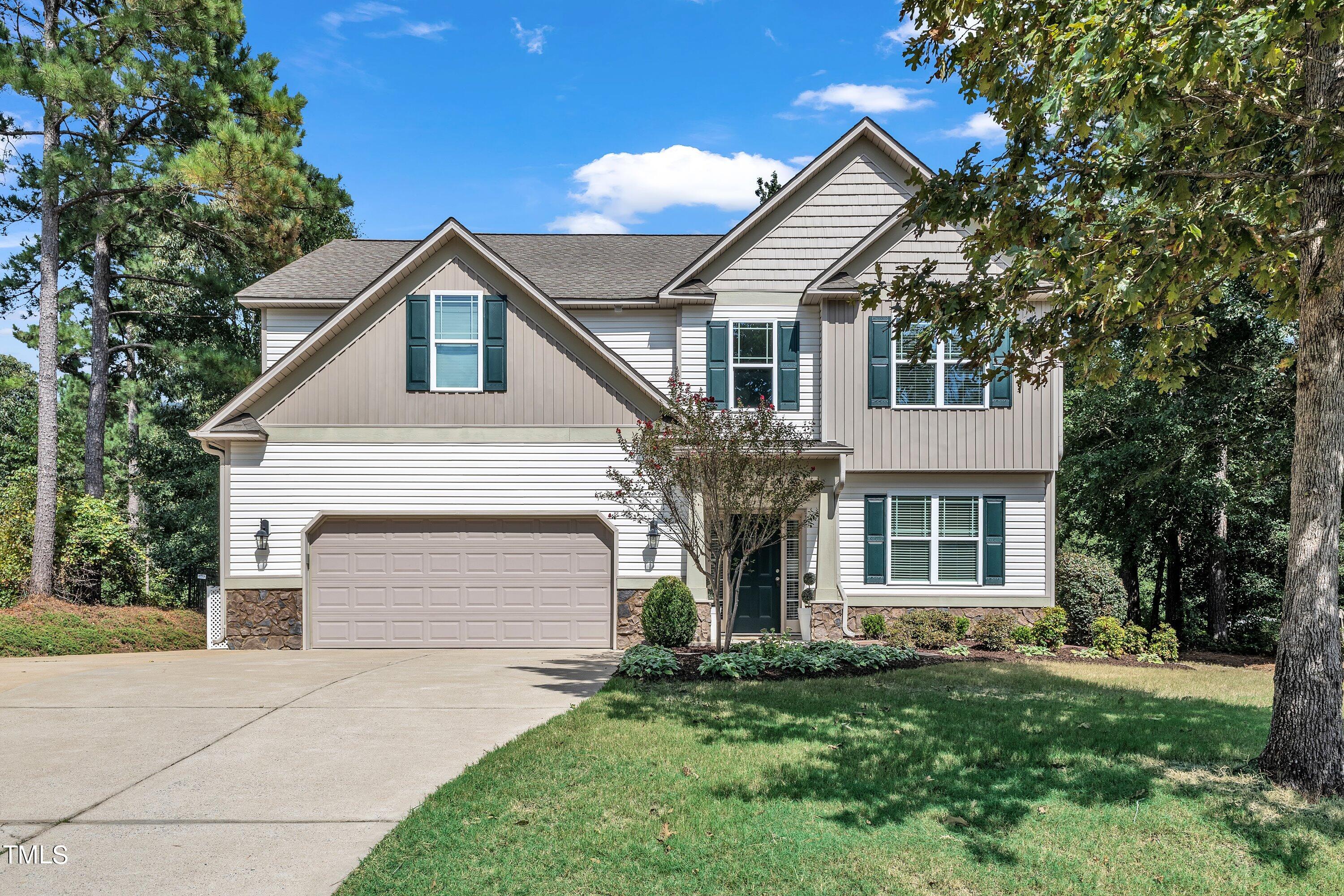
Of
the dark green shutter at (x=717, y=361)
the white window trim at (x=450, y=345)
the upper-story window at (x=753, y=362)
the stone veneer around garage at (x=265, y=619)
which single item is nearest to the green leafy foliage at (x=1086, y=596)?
the upper-story window at (x=753, y=362)

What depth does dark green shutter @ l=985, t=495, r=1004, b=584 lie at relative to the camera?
1419cm

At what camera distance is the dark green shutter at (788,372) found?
1437cm

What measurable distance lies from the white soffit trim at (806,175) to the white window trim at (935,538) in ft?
16.9

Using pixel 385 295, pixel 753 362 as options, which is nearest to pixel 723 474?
pixel 753 362

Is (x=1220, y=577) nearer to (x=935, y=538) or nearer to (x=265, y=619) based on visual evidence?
(x=935, y=538)

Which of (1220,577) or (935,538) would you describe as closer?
(935,538)

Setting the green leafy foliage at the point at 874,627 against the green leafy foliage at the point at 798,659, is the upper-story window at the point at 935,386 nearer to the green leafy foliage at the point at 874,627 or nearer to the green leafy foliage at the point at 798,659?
the green leafy foliage at the point at 874,627

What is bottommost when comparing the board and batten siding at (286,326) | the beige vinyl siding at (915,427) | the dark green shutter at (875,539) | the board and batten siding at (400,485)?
the dark green shutter at (875,539)

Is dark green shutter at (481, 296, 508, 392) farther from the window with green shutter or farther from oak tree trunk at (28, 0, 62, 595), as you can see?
oak tree trunk at (28, 0, 62, 595)

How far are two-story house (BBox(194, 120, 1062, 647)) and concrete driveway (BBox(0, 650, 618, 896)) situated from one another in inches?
75.2

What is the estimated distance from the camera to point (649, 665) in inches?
397

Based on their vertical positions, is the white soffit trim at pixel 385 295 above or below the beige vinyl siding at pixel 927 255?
below

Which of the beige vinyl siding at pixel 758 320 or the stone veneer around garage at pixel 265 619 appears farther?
the beige vinyl siding at pixel 758 320

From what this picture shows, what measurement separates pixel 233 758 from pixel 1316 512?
8.54m
